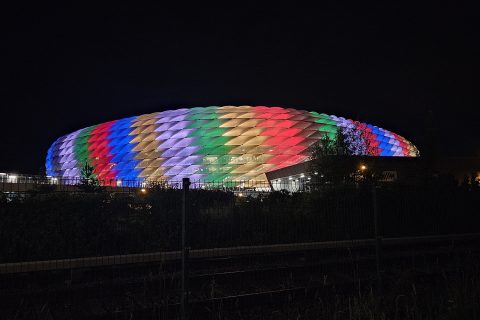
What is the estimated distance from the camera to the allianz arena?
2000 inches

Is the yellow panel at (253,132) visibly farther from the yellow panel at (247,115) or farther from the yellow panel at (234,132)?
the yellow panel at (247,115)

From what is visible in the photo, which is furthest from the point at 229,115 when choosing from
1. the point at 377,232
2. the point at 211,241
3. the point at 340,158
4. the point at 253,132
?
the point at 377,232

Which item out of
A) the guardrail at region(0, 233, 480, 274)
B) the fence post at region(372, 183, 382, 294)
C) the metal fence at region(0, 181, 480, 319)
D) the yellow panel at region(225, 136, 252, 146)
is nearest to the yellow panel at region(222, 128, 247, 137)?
the yellow panel at region(225, 136, 252, 146)

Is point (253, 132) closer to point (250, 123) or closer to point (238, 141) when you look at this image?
point (250, 123)

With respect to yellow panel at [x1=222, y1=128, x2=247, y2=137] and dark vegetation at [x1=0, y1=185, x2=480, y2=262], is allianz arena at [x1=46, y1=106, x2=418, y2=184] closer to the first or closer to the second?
yellow panel at [x1=222, y1=128, x2=247, y2=137]

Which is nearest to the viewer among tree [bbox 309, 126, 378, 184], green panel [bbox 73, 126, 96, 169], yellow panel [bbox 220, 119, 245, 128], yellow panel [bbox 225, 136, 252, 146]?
tree [bbox 309, 126, 378, 184]

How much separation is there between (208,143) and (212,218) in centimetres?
4180

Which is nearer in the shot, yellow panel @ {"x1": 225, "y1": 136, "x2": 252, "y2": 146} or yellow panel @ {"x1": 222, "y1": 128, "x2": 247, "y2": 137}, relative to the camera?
yellow panel @ {"x1": 225, "y1": 136, "x2": 252, "y2": 146}

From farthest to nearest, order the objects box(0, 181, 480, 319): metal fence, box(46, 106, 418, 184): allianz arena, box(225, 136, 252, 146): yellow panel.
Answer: box(225, 136, 252, 146): yellow panel
box(46, 106, 418, 184): allianz arena
box(0, 181, 480, 319): metal fence

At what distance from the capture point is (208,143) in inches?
2074

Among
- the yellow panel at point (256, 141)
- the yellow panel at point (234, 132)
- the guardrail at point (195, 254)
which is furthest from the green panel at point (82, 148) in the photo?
the guardrail at point (195, 254)

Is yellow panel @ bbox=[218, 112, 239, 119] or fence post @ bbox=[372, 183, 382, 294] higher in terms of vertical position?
yellow panel @ bbox=[218, 112, 239, 119]

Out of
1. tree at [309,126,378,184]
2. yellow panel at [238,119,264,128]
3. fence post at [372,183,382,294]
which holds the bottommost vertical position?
fence post at [372,183,382,294]

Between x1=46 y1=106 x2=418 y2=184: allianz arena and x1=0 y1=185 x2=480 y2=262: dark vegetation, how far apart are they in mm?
35968
